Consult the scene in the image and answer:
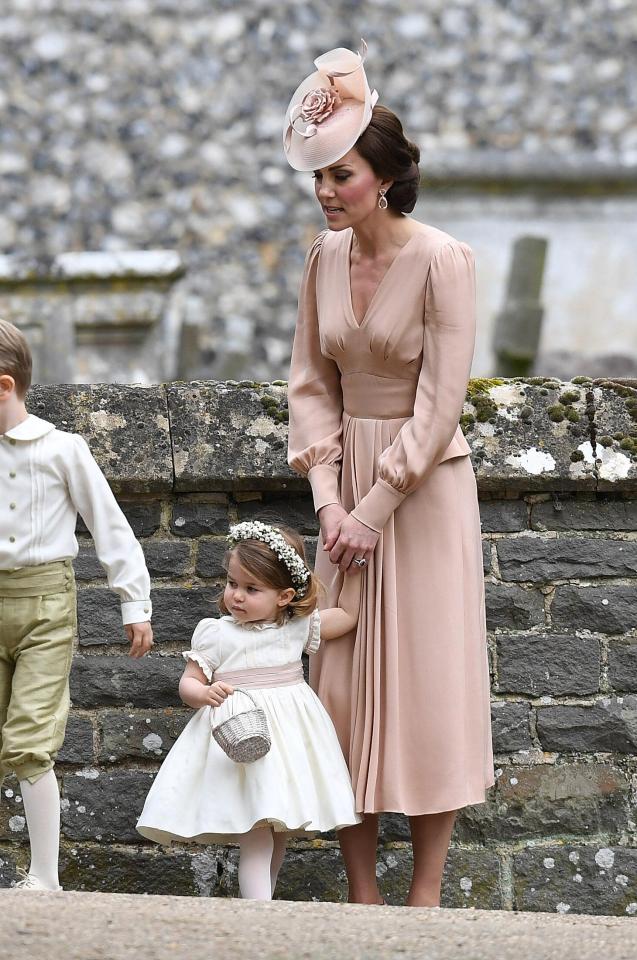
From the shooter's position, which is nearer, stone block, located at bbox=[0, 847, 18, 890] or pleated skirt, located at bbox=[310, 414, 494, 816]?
pleated skirt, located at bbox=[310, 414, 494, 816]

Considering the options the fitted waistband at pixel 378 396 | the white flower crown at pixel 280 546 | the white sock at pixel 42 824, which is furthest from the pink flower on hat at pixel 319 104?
the white sock at pixel 42 824

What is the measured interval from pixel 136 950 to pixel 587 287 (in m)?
12.1

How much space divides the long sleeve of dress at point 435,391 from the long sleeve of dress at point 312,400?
19 centimetres

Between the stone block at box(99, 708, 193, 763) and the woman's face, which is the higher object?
the woman's face

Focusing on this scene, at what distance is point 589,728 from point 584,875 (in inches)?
14.8

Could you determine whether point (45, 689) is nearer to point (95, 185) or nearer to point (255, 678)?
point (255, 678)

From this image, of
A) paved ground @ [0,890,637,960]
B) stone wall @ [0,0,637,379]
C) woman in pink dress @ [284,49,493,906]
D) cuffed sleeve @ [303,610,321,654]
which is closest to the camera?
paved ground @ [0,890,637,960]

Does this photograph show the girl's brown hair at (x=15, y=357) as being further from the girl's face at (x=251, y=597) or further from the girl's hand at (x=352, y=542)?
the girl's hand at (x=352, y=542)

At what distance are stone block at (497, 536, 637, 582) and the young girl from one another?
71cm

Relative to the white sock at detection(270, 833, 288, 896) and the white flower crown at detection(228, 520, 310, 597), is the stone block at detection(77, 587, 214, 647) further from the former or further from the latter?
the white sock at detection(270, 833, 288, 896)

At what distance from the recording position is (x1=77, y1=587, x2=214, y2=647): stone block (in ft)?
13.5

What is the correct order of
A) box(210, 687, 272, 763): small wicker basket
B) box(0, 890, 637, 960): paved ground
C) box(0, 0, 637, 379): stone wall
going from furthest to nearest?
box(0, 0, 637, 379): stone wall
box(210, 687, 272, 763): small wicker basket
box(0, 890, 637, 960): paved ground

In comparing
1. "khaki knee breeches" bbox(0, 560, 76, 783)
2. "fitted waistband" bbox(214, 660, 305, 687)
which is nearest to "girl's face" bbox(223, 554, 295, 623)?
"fitted waistband" bbox(214, 660, 305, 687)

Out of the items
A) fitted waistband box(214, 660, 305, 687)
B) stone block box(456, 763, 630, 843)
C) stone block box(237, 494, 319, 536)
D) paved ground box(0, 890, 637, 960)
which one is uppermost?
stone block box(237, 494, 319, 536)
